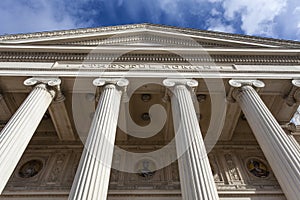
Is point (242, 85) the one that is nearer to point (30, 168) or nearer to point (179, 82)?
point (179, 82)

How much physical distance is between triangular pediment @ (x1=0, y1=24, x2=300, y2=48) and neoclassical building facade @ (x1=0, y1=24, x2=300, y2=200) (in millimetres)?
57

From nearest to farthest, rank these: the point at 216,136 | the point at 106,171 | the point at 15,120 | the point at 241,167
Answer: the point at 106,171
the point at 15,120
the point at 241,167
the point at 216,136

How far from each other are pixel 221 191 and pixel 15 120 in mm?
10057

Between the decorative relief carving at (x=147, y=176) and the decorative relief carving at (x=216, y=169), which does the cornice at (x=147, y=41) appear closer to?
the decorative relief carving at (x=147, y=176)

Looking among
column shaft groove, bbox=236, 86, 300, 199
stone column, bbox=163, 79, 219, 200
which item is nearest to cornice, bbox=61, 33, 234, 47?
stone column, bbox=163, 79, 219, 200

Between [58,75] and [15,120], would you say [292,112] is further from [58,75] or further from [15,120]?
[15,120]

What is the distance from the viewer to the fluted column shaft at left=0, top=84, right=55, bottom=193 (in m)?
8.23

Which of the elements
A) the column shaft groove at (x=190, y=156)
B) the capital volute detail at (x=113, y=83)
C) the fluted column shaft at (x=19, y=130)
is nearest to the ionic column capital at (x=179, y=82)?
the column shaft groove at (x=190, y=156)

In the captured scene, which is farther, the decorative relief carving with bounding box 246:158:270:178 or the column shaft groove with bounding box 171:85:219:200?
the decorative relief carving with bounding box 246:158:270:178

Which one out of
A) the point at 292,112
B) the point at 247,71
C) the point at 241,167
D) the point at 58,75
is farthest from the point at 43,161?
the point at 292,112

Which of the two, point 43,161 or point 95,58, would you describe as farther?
point 43,161

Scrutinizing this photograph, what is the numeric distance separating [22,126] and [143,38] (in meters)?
8.57

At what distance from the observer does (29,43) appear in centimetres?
1361

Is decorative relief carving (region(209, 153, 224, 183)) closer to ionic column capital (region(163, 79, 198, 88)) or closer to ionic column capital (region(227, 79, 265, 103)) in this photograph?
ionic column capital (region(227, 79, 265, 103))
